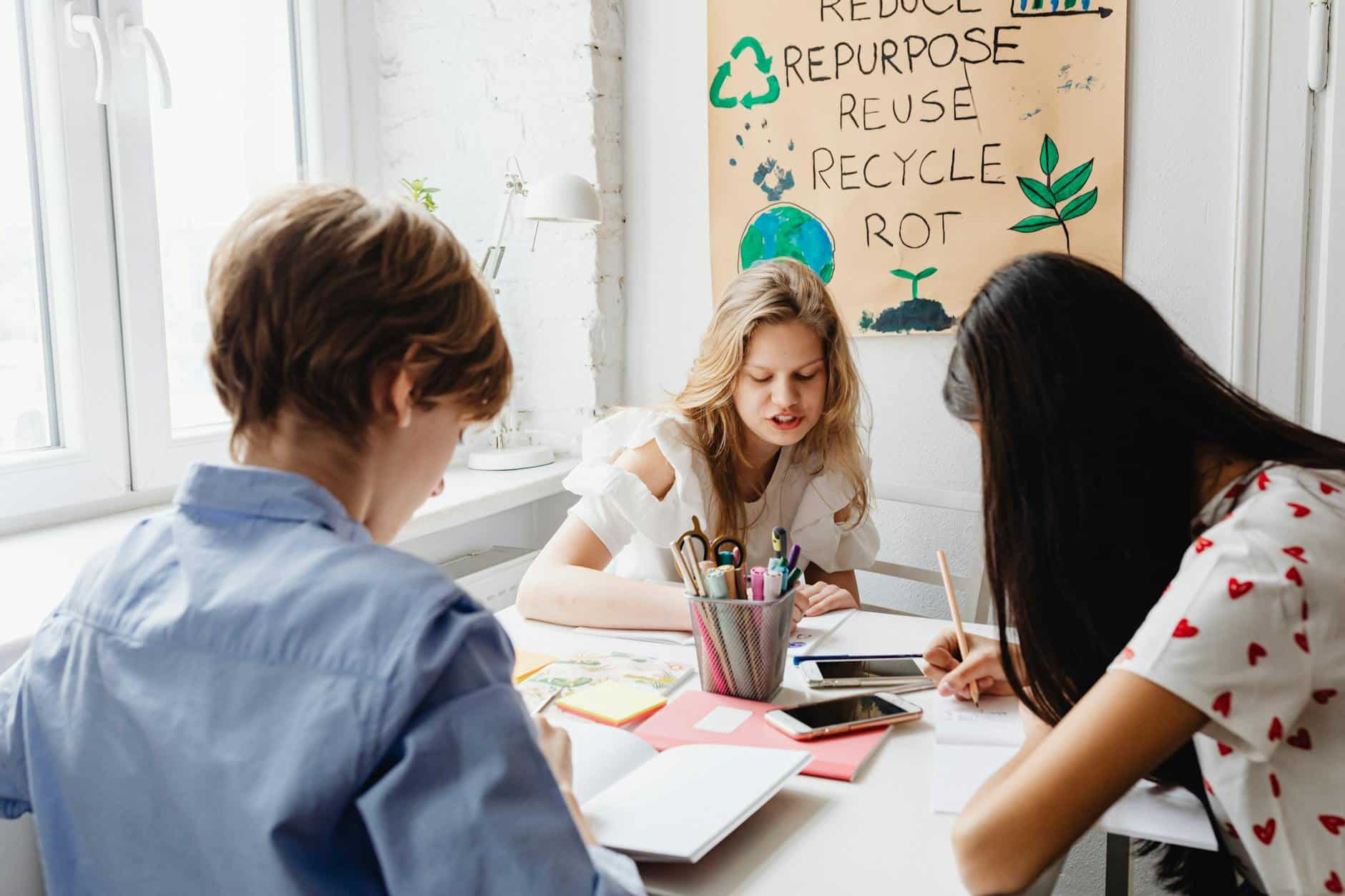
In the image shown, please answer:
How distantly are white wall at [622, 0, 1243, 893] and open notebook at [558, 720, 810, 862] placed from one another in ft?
4.43

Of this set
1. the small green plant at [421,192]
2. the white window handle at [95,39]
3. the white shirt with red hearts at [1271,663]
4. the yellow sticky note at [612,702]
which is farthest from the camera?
the small green plant at [421,192]

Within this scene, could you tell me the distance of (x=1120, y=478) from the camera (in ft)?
2.97

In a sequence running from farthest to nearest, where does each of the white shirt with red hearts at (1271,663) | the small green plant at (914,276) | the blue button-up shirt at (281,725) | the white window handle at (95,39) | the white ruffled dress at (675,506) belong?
1. the small green plant at (914,276)
2. the white window handle at (95,39)
3. the white ruffled dress at (675,506)
4. the white shirt with red hearts at (1271,663)
5. the blue button-up shirt at (281,725)

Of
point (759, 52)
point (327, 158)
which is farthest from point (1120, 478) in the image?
point (327, 158)

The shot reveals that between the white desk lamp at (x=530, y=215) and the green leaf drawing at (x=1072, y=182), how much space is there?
0.94m

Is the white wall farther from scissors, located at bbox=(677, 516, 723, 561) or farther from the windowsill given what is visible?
scissors, located at bbox=(677, 516, 723, 561)

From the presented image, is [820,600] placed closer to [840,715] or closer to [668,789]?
[840,715]

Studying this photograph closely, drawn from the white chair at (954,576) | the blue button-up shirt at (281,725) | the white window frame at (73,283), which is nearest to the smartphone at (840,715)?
the blue button-up shirt at (281,725)

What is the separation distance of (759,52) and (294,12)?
42.5 inches

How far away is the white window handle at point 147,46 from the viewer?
1.90 meters

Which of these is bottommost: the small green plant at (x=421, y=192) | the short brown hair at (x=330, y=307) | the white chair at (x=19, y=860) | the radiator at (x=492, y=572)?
the white chair at (x=19, y=860)

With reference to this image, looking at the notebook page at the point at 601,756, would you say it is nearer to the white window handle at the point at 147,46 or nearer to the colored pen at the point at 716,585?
the colored pen at the point at 716,585

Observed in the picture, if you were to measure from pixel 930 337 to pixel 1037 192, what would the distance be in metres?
0.36

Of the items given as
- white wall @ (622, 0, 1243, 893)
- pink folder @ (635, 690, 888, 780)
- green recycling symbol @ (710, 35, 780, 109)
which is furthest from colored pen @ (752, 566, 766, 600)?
green recycling symbol @ (710, 35, 780, 109)
